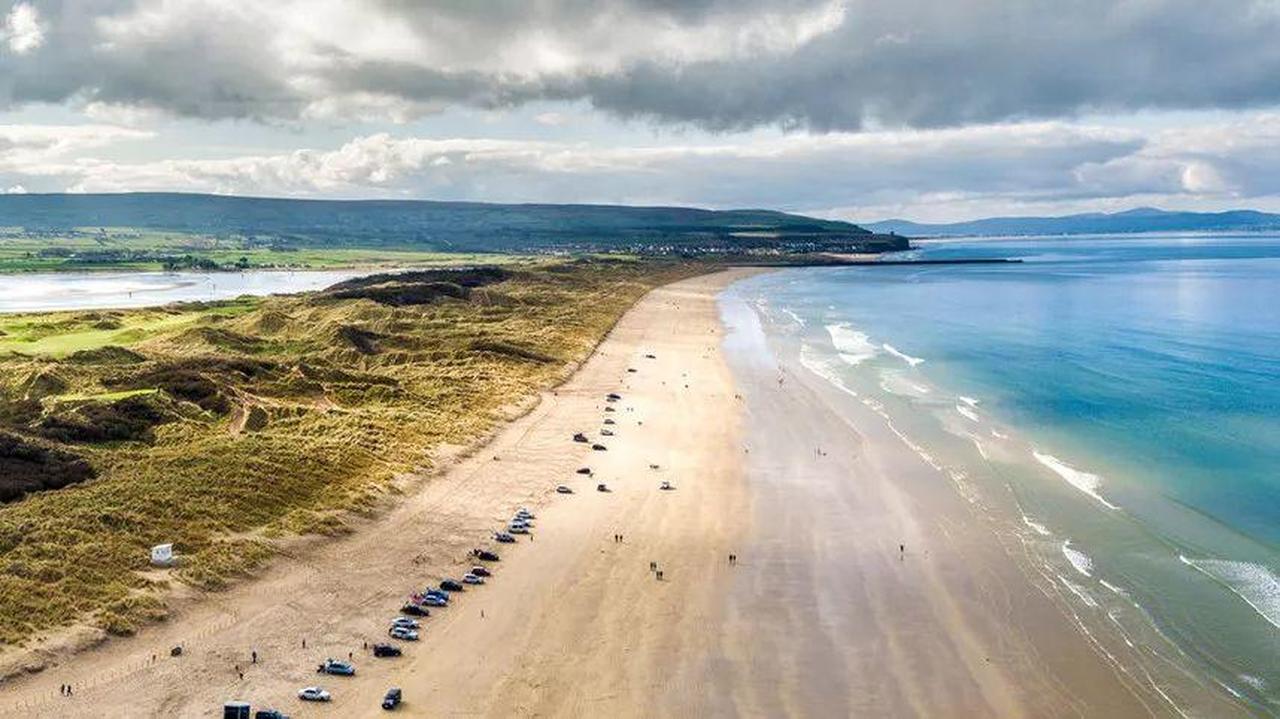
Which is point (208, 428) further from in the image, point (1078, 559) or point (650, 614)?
point (1078, 559)

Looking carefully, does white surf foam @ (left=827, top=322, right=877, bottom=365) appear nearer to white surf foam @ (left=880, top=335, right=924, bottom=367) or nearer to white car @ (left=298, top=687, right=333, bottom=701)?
white surf foam @ (left=880, top=335, right=924, bottom=367)

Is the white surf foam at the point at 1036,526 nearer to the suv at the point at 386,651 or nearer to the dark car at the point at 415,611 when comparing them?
the dark car at the point at 415,611

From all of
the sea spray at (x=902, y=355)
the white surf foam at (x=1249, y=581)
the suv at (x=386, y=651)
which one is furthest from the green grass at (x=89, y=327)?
the white surf foam at (x=1249, y=581)

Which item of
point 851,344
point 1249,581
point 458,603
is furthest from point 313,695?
point 851,344

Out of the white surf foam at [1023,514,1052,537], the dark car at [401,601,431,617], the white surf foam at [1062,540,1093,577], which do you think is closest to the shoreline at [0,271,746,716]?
the dark car at [401,601,431,617]

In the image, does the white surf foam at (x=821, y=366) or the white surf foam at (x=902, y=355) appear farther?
the white surf foam at (x=902, y=355)

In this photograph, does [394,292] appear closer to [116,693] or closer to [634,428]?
[634,428]
